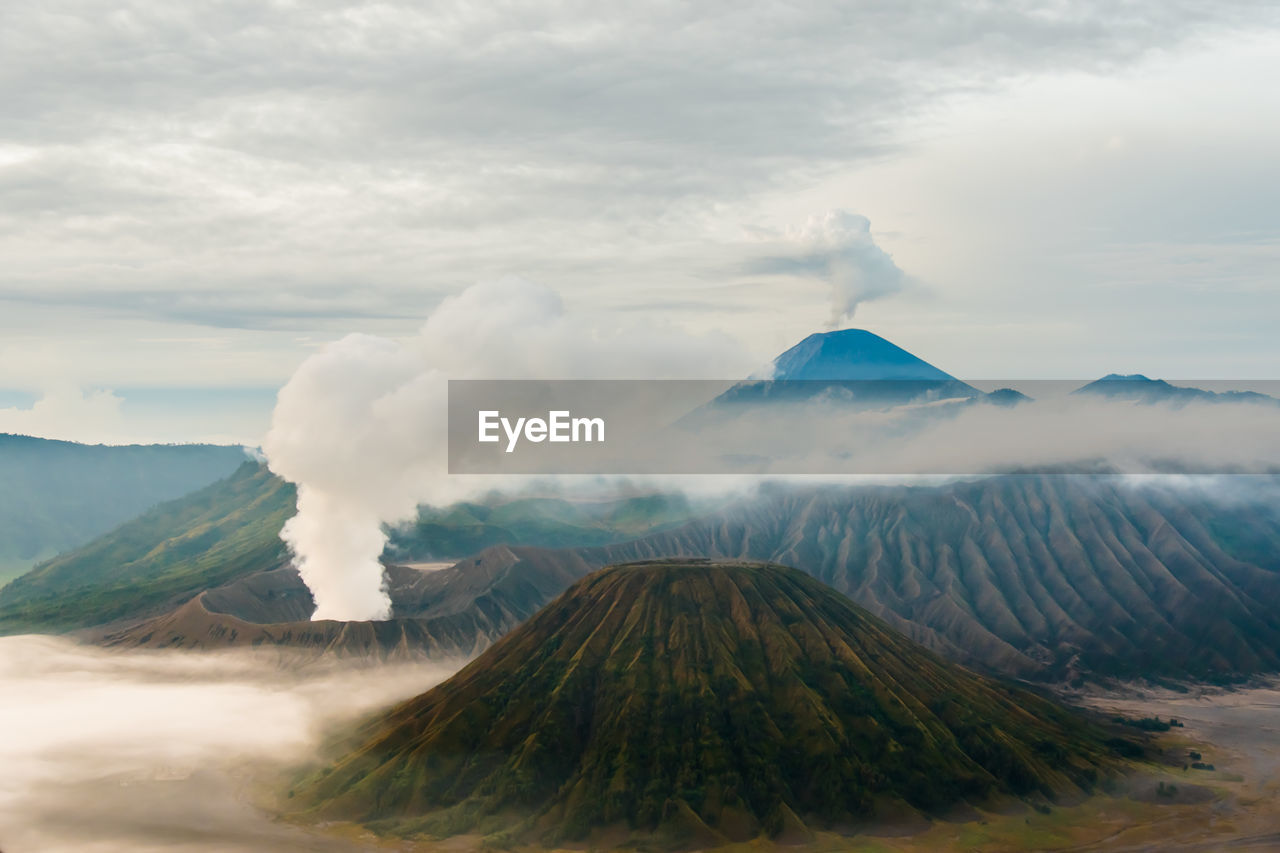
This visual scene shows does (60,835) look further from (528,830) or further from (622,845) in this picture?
(622,845)

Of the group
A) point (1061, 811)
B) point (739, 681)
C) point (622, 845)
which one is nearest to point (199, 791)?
point (622, 845)

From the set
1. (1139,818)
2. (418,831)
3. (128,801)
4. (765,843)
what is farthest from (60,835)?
(1139,818)

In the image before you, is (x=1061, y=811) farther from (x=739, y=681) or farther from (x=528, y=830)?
(x=528, y=830)

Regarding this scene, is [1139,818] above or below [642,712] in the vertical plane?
below

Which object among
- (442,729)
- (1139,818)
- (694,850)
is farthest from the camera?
(442,729)

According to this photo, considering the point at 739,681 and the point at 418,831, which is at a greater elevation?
the point at 739,681

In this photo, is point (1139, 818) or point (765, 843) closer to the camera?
point (765, 843)

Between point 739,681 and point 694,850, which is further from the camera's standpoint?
point 739,681

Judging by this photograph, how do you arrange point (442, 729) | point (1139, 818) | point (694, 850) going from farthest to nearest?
point (442, 729), point (1139, 818), point (694, 850)
